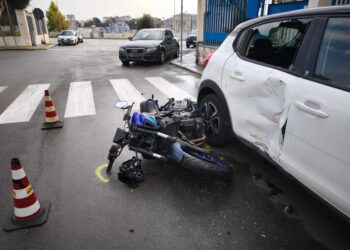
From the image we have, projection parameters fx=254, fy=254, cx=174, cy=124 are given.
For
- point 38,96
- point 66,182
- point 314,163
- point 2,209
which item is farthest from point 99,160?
point 38,96

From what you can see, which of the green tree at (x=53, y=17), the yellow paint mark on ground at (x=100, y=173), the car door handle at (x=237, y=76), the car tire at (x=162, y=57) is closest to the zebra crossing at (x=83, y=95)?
the yellow paint mark on ground at (x=100, y=173)

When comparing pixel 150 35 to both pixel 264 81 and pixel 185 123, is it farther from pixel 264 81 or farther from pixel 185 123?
pixel 264 81

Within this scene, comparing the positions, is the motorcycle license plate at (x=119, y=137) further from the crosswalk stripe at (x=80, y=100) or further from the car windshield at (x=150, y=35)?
the car windshield at (x=150, y=35)

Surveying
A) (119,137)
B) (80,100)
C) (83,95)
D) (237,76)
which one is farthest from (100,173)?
(83,95)

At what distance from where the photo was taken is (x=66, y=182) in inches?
123

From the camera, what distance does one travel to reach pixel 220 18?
11156 mm

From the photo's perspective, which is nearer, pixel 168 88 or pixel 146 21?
pixel 168 88

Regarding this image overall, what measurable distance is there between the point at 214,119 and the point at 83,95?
465 cm

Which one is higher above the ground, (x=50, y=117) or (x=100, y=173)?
(x=50, y=117)

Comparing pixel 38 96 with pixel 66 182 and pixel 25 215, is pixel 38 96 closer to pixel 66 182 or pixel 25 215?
pixel 66 182

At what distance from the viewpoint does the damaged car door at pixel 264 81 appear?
244 centimetres

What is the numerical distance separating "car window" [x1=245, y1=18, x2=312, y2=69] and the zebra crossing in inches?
112

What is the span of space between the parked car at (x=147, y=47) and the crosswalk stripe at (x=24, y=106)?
16.6 feet

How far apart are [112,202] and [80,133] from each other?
2.20 metres
